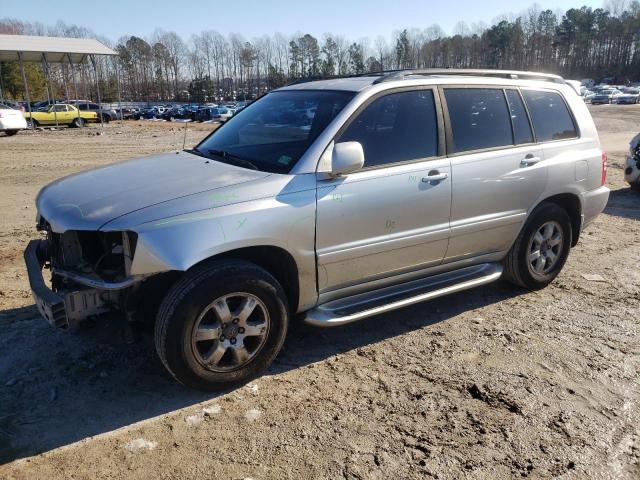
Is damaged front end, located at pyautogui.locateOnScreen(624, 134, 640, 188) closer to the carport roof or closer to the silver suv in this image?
the silver suv

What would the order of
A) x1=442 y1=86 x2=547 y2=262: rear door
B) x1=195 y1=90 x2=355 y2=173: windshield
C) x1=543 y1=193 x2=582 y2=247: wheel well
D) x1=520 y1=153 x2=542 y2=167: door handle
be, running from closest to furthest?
x1=195 y1=90 x2=355 y2=173: windshield, x1=442 y1=86 x2=547 y2=262: rear door, x1=520 y1=153 x2=542 y2=167: door handle, x1=543 y1=193 x2=582 y2=247: wheel well

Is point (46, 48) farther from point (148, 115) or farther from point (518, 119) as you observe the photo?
point (518, 119)

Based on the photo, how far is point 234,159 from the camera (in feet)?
13.3

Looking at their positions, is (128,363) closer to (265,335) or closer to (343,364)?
(265,335)

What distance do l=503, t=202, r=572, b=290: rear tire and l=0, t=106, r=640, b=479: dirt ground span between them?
0.88 ft

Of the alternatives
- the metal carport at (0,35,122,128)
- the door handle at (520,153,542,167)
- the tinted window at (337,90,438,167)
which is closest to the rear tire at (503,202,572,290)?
the door handle at (520,153,542,167)

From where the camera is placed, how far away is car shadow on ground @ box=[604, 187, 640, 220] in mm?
8617

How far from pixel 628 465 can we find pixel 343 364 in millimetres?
1764

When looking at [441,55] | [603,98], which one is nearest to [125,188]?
[603,98]

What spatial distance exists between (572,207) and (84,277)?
434 centimetres

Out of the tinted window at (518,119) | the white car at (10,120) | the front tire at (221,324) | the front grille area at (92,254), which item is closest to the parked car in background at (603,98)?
the white car at (10,120)

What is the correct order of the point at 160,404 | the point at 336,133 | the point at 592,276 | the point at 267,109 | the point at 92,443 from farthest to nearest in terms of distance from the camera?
the point at 592,276
the point at 267,109
the point at 336,133
the point at 160,404
the point at 92,443

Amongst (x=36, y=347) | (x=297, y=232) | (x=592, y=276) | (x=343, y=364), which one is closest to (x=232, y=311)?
(x=297, y=232)

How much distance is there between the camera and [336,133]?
3762mm
